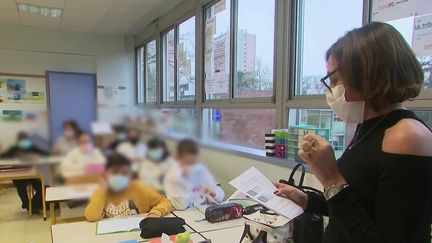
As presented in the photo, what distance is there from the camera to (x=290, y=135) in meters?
1.99

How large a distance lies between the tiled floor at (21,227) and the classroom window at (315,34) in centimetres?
254

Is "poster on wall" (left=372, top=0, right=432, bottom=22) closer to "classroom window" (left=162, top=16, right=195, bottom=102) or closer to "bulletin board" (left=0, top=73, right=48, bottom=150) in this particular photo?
"classroom window" (left=162, top=16, right=195, bottom=102)

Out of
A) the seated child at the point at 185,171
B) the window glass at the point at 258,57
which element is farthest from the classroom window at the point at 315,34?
the seated child at the point at 185,171

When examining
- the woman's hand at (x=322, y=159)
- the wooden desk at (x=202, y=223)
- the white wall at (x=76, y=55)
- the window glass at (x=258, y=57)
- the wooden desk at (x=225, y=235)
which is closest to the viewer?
the white wall at (x=76, y=55)

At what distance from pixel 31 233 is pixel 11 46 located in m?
3.15

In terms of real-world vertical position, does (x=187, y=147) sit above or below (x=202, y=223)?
above

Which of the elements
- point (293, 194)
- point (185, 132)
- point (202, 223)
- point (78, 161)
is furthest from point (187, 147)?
point (202, 223)

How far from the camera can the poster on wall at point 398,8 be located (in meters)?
1.45

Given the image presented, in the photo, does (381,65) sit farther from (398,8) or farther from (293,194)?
(398,8)

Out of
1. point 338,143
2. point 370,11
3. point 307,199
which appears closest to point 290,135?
point 338,143

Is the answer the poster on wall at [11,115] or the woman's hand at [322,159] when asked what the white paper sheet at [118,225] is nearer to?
the woman's hand at [322,159]

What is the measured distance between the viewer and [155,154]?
36 cm

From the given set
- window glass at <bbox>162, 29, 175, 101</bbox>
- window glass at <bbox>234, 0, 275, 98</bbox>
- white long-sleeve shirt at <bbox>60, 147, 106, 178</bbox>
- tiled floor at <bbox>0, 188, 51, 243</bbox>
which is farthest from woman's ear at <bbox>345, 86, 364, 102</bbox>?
tiled floor at <bbox>0, 188, 51, 243</bbox>

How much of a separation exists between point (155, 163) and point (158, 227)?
121 cm
